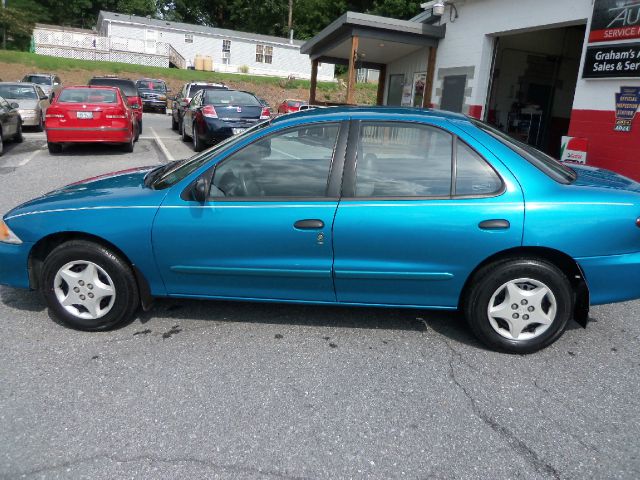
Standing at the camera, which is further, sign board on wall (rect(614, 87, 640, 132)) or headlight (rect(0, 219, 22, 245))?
sign board on wall (rect(614, 87, 640, 132))

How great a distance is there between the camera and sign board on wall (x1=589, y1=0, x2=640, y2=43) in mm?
7516

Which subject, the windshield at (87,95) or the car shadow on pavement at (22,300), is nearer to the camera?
the car shadow on pavement at (22,300)

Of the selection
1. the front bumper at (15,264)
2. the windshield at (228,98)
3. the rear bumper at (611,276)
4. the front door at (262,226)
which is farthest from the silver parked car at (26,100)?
the rear bumper at (611,276)

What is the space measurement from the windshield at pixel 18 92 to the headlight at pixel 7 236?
15.0 metres

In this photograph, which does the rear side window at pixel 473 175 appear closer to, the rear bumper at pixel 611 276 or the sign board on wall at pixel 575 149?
the rear bumper at pixel 611 276

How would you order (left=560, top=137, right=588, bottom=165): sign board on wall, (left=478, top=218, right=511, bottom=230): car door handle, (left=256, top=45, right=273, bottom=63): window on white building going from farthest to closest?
(left=256, top=45, right=273, bottom=63): window on white building < (left=560, top=137, right=588, bottom=165): sign board on wall < (left=478, top=218, right=511, bottom=230): car door handle

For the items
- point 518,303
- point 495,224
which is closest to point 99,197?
point 495,224

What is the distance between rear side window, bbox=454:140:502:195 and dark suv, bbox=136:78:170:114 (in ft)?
92.4

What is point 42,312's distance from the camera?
12.9 ft

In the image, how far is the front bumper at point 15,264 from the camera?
3598mm

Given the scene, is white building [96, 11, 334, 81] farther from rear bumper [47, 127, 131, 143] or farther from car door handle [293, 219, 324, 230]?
car door handle [293, 219, 324, 230]

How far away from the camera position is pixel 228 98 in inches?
494

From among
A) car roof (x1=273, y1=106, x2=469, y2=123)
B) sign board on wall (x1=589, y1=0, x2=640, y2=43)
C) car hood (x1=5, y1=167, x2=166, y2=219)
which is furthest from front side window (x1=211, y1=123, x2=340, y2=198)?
sign board on wall (x1=589, y1=0, x2=640, y2=43)

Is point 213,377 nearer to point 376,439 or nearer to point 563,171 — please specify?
point 376,439
